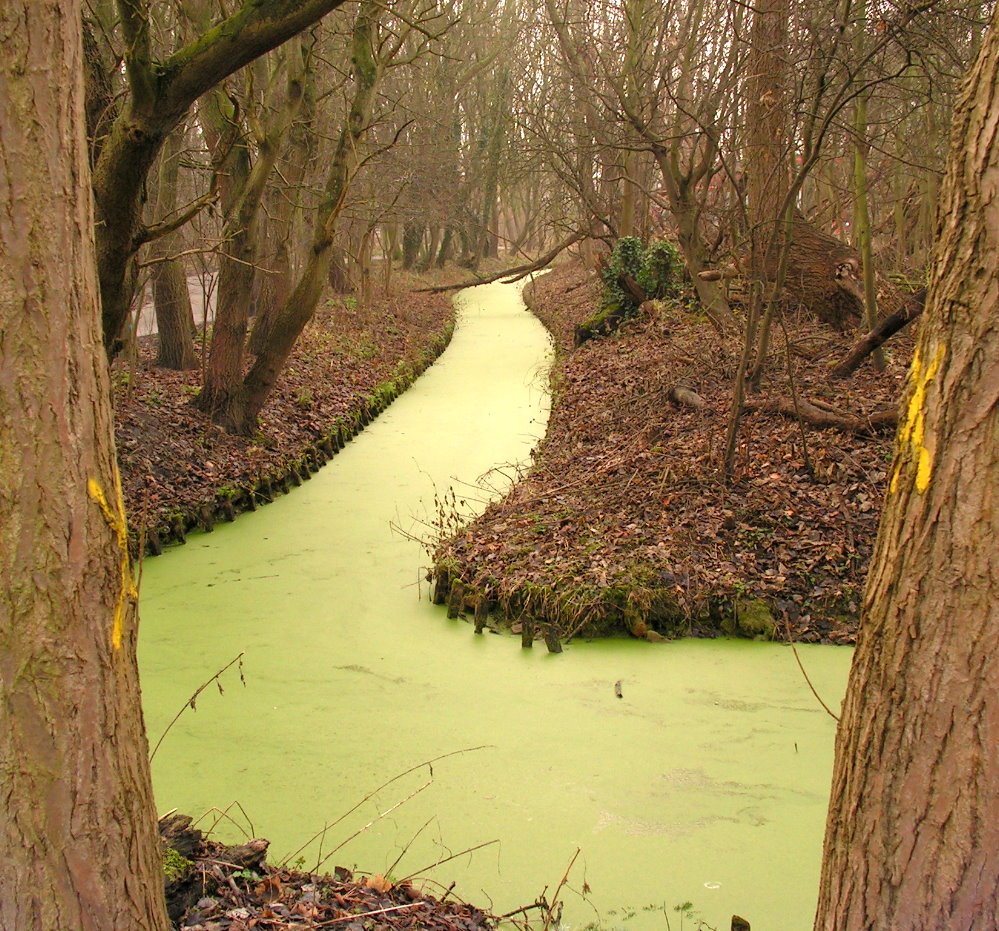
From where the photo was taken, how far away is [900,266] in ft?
38.0

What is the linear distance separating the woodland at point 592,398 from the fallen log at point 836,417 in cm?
3

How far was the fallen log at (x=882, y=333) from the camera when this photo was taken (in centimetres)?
793

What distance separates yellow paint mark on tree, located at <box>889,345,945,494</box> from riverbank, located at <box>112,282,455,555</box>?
4408 mm

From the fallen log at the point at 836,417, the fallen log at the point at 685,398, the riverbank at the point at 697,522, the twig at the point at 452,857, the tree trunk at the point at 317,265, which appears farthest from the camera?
the tree trunk at the point at 317,265

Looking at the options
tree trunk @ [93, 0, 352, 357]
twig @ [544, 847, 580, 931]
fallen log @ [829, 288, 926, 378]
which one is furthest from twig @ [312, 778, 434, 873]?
fallen log @ [829, 288, 926, 378]

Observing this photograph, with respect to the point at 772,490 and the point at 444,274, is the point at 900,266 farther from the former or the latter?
the point at 444,274

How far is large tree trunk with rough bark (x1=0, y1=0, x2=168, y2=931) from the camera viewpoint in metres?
2.10

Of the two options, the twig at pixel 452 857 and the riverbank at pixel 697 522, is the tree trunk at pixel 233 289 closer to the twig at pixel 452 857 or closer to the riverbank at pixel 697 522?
the riverbank at pixel 697 522

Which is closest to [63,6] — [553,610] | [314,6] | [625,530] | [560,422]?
[314,6]

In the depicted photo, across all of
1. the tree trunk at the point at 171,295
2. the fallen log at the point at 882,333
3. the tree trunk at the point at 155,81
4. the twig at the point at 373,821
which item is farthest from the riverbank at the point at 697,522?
the tree trunk at the point at 171,295

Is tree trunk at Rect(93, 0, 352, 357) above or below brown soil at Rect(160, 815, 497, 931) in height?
above

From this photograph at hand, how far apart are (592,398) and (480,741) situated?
6881 millimetres

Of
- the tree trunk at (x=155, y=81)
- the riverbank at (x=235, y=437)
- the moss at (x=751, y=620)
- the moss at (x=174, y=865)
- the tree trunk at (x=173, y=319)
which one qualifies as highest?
the tree trunk at (x=155, y=81)

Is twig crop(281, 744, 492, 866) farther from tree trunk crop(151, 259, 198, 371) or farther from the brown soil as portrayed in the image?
tree trunk crop(151, 259, 198, 371)
